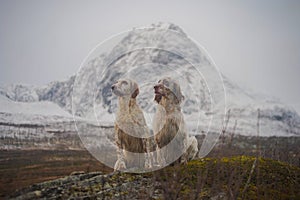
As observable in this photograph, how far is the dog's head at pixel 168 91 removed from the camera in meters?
9.87

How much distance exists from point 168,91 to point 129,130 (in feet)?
5.36

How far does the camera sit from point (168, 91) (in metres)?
10.1

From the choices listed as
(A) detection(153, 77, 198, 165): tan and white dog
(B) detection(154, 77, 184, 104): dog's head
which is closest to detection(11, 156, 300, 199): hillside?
(A) detection(153, 77, 198, 165): tan and white dog

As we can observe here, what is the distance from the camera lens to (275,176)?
9000 mm

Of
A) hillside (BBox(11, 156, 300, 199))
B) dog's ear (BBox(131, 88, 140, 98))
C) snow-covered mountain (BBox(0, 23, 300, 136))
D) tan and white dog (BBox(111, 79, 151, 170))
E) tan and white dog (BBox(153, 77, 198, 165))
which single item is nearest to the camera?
hillside (BBox(11, 156, 300, 199))

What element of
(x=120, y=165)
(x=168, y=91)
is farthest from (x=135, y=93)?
(x=120, y=165)

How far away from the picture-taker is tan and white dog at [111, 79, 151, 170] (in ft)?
33.2

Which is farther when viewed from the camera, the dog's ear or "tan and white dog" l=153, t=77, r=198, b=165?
the dog's ear

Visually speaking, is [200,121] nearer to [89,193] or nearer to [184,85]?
[184,85]

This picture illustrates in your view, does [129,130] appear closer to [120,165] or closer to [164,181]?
[120,165]

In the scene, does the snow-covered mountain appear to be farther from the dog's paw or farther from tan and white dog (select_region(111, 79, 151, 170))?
the dog's paw

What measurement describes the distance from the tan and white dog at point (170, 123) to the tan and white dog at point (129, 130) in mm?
464

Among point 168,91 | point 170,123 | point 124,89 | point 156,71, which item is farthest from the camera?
point 124,89

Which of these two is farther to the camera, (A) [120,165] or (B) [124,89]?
(B) [124,89]
